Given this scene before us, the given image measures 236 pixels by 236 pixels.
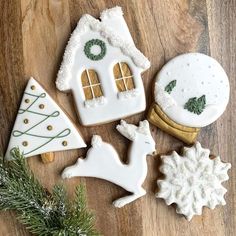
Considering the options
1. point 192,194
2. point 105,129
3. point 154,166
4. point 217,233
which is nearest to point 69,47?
point 105,129

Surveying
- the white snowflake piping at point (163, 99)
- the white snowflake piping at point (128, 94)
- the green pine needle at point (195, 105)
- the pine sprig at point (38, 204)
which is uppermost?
the white snowflake piping at point (128, 94)

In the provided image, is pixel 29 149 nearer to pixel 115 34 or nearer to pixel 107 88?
pixel 107 88

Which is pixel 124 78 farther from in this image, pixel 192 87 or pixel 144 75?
pixel 192 87

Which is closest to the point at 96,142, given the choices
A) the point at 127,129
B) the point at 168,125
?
the point at 127,129

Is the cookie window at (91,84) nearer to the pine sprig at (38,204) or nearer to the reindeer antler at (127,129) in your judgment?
the reindeer antler at (127,129)

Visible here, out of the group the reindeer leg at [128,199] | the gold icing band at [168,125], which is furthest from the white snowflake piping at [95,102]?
the reindeer leg at [128,199]

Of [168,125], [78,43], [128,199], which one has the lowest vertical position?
[128,199]

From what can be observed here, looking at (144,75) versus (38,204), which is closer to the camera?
(38,204)
